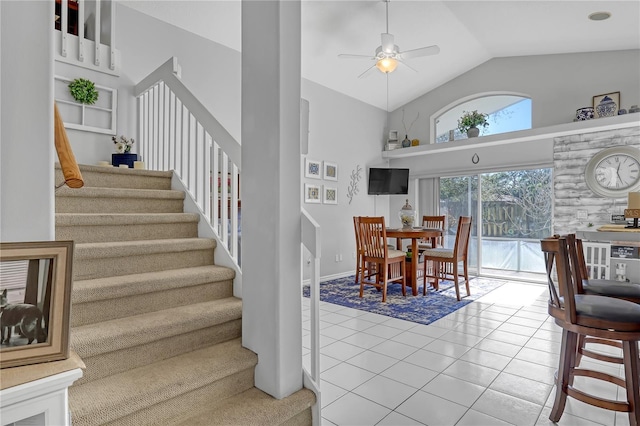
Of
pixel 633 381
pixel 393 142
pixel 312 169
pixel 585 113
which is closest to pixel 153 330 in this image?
pixel 633 381

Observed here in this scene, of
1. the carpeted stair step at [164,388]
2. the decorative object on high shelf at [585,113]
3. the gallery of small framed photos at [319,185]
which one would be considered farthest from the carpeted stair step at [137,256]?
the decorative object on high shelf at [585,113]

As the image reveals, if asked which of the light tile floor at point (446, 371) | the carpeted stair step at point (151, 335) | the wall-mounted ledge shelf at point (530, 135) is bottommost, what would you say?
the light tile floor at point (446, 371)

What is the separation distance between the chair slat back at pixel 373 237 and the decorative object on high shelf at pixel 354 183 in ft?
5.62

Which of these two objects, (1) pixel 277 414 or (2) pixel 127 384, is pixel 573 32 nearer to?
(1) pixel 277 414

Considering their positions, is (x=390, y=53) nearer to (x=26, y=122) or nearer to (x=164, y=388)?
(x=26, y=122)

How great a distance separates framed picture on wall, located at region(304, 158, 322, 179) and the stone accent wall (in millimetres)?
3687

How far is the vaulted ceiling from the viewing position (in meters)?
4.03

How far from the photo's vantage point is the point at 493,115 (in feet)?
20.4

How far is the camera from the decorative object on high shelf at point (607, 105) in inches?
189

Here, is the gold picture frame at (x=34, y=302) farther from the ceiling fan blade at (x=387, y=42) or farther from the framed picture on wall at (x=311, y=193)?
the framed picture on wall at (x=311, y=193)

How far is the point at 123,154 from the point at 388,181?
15.6 feet

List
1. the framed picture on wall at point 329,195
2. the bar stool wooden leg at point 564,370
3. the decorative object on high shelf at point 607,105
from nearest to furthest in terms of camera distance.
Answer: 1. the bar stool wooden leg at point 564,370
2. the decorative object on high shelf at point 607,105
3. the framed picture on wall at point 329,195

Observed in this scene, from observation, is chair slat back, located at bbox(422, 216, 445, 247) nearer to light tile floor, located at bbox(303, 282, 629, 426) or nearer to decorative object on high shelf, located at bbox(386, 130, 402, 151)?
decorative object on high shelf, located at bbox(386, 130, 402, 151)

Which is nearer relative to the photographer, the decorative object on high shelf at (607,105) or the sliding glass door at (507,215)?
the decorative object on high shelf at (607,105)
